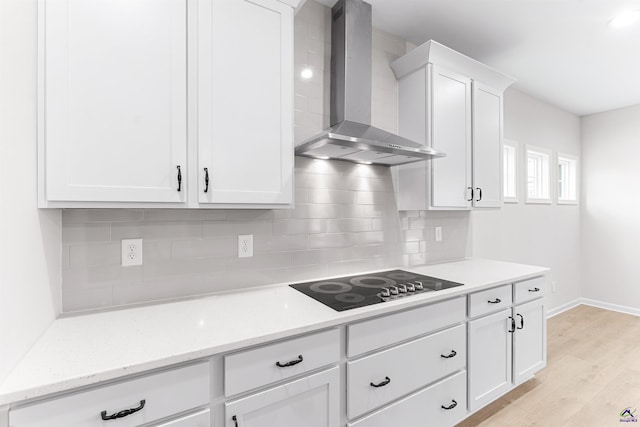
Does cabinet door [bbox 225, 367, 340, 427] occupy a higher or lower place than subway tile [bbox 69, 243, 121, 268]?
lower

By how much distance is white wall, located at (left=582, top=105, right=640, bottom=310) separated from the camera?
4043 millimetres

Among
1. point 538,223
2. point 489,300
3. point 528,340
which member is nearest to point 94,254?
point 489,300

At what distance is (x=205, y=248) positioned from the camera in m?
1.66

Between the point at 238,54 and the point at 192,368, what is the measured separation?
4.37 ft

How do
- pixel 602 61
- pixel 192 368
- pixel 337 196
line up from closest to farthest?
pixel 192 368 → pixel 337 196 → pixel 602 61

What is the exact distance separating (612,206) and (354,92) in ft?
14.6

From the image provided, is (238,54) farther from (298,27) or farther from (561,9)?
(561,9)

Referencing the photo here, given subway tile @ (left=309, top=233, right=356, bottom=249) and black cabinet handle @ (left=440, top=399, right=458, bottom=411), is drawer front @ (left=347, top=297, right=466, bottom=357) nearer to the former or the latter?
black cabinet handle @ (left=440, top=399, right=458, bottom=411)

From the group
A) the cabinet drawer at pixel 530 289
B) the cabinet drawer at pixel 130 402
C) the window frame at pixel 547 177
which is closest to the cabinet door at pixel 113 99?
the cabinet drawer at pixel 130 402

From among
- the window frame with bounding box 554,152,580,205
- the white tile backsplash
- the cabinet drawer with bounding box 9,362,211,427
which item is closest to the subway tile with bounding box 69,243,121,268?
the white tile backsplash

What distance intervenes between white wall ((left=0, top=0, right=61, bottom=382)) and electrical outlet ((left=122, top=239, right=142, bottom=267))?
306 mm

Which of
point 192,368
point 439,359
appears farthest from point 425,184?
point 192,368

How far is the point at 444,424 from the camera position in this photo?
178 cm

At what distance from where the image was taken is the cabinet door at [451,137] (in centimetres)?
223
